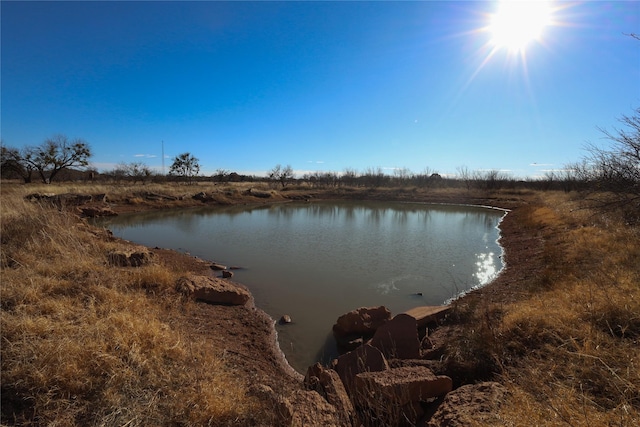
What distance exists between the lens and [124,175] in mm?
49594

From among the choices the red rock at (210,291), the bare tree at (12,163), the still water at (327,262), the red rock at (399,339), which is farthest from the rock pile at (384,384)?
the bare tree at (12,163)

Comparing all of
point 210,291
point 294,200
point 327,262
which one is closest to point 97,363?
point 210,291

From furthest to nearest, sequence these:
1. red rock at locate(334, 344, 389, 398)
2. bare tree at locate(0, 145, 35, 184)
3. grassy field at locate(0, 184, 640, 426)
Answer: bare tree at locate(0, 145, 35, 184), red rock at locate(334, 344, 389, 398), grassy field at locate(0, 184, 640, 426)

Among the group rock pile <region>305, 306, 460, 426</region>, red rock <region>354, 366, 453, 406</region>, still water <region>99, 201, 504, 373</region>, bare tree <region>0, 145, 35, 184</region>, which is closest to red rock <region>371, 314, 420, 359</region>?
rock pile <region>305, 306, 460, 426</region>

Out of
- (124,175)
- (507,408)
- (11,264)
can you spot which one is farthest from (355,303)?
(124,175)

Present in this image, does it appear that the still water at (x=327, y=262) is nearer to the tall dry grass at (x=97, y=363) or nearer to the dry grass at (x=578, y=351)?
the tall dry grass at (x=97, y=363)

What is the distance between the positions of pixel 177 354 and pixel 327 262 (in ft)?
24.6

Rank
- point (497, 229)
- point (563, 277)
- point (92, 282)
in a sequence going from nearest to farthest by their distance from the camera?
1. point (92, 282)
2. point (563, 277)
3. point (497, 229)

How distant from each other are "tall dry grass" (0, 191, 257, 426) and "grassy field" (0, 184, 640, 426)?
11mm

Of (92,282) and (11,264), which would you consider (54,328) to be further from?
(11,264)

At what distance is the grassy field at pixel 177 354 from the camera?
2.51 meters

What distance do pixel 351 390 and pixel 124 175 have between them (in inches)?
2259

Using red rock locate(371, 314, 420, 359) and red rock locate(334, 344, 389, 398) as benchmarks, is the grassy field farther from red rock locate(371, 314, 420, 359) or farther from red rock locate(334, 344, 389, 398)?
red rock locate(334, 344, 389, 398)

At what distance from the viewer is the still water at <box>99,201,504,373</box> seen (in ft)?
22.4
